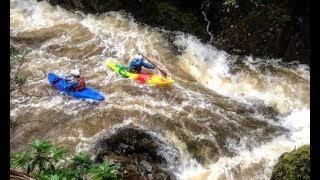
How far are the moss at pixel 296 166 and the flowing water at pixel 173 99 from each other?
2.22 metres

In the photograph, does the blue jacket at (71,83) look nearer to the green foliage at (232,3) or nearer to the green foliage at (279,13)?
the green foliage at (232,3)

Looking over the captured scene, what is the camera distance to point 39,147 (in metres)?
2.93

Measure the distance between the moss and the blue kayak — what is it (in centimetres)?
442

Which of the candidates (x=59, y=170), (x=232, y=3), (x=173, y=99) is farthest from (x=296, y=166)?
(x=232, y=3)

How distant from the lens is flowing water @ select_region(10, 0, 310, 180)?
21.4 feet

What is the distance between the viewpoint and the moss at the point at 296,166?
11.5ft

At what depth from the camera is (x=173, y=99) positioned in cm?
775

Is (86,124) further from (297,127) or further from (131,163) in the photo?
(297,127)

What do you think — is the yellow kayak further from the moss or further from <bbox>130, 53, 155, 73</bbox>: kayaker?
the moss

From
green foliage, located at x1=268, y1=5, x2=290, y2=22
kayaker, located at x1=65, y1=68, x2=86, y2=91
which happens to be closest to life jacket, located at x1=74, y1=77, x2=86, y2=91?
kayaker, located at x1=65, y1=68, x2=86, y2=91

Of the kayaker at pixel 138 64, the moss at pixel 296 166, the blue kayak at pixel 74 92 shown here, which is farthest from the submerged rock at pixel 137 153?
the moss at pixel 296 166

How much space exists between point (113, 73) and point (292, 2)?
15.1ft
